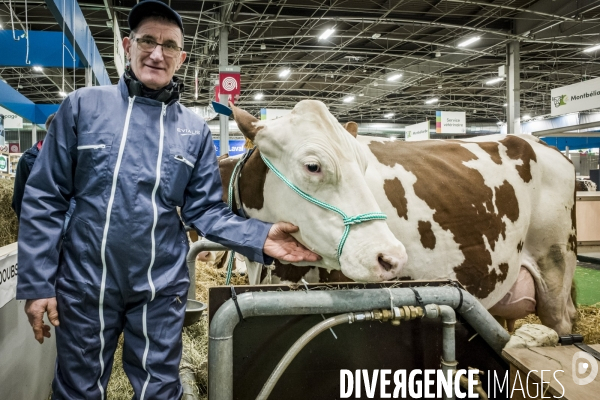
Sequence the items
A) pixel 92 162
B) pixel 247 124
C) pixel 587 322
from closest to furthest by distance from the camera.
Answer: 1. pixel 92 162
2. pixel 247 124
3. pixel 587 322

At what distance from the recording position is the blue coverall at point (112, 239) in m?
1.54

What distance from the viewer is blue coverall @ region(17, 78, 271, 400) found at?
5.06ft

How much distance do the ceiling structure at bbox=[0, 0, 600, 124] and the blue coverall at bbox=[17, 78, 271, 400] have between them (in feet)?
26.9

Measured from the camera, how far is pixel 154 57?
173 cm

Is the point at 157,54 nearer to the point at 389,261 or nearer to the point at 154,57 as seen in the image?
the point at 154,57

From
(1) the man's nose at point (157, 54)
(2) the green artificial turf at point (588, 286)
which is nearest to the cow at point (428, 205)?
(1) the man's nose at point (157, 54)

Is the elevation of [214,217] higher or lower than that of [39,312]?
higher

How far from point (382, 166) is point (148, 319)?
162cm

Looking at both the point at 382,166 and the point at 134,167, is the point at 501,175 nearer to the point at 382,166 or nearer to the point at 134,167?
the point at 382,166

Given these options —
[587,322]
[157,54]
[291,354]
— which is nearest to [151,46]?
[157,54]

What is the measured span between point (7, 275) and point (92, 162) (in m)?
1.03

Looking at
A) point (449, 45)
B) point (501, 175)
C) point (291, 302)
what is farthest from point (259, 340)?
point (449, 45)

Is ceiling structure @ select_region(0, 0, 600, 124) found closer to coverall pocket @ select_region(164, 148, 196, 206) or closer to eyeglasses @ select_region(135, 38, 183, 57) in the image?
eyeglasses @ select_region(135, 38, 183, 57)

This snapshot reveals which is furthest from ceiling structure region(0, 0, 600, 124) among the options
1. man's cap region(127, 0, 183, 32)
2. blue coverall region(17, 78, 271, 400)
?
blue coverall region(17, 78, 271, 400)
